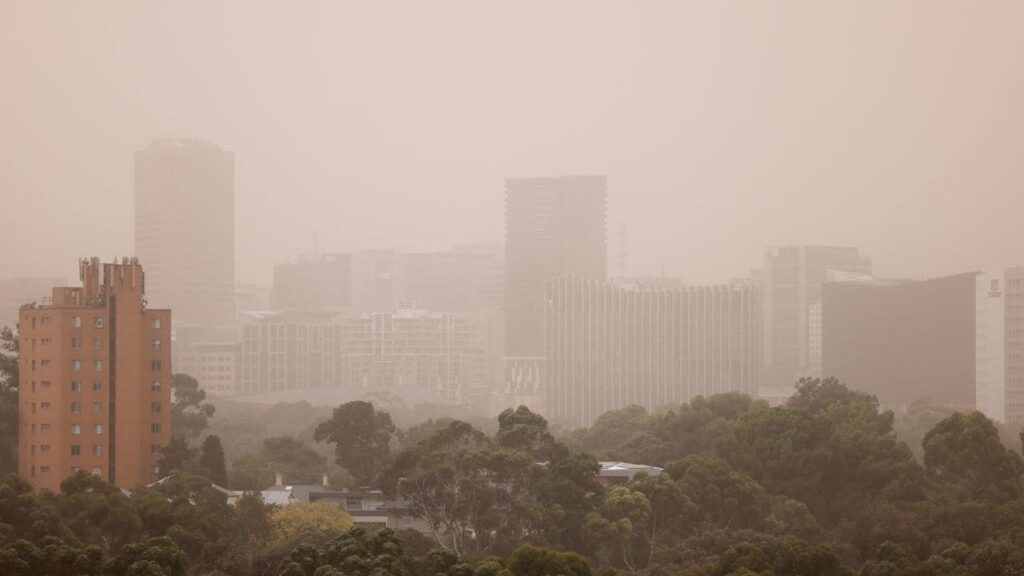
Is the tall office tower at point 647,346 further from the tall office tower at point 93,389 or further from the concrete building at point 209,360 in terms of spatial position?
the tall office tower at point 93,389

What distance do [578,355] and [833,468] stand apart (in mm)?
85922

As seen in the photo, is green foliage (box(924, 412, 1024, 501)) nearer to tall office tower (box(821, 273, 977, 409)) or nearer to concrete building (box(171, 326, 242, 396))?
tall office tower (box(821, 273, 977, 409))

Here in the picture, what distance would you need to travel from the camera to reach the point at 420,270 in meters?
156

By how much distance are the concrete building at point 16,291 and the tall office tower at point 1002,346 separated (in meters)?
47.7

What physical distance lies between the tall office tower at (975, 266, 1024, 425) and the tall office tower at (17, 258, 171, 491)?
56.3 meters

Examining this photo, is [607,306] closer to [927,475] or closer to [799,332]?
[799,332]

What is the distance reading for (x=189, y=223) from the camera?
145 meters

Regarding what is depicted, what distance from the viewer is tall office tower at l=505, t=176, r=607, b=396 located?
141 metres

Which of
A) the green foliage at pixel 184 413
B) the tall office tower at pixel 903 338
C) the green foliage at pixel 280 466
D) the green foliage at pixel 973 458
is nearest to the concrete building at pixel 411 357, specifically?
the tall office tower at pixel 903 338

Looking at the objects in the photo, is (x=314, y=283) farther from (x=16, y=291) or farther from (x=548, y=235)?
(x=16, y=291)

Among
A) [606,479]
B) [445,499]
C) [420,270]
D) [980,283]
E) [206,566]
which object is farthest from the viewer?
[420,270]

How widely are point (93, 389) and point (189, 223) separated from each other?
342 ft

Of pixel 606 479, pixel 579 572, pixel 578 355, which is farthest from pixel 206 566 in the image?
pixel 578 355

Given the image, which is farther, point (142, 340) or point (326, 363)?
point (326, 363)
